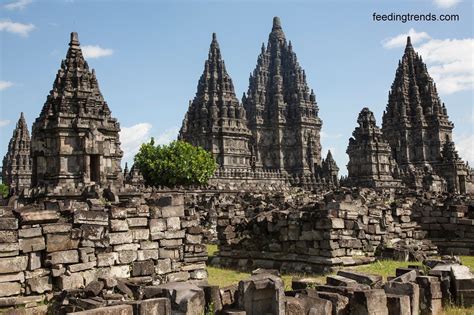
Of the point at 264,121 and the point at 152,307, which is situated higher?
the point at 264,121

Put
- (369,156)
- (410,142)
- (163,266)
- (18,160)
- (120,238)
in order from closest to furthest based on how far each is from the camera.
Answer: (120,238) < (163,266) < (369,156) < (410,142) < (18,160)

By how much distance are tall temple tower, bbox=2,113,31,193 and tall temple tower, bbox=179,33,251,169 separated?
25877 mm

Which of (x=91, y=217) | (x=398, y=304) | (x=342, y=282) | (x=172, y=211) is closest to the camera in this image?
(x=398, y=304)

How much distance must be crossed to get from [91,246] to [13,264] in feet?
4.91

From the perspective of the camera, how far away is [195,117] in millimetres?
59781

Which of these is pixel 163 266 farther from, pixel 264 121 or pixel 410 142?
pixel 264 121

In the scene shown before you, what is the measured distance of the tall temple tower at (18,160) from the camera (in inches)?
2840

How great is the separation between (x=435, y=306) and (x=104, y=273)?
19.3ft

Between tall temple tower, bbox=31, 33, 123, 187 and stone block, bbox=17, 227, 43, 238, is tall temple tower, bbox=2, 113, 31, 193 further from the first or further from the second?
stone block, bbox=17, 227, 43, 238

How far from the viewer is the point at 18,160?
2864 inches

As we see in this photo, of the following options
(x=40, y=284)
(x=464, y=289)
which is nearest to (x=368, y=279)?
(x=464, y=289)

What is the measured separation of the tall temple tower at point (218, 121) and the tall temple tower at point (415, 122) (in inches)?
729

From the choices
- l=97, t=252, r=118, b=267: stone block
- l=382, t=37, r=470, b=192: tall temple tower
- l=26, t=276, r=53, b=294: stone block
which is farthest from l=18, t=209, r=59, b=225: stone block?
l=382, t=37, r=470, b=192: tall temple tower

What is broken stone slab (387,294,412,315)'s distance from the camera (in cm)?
727
